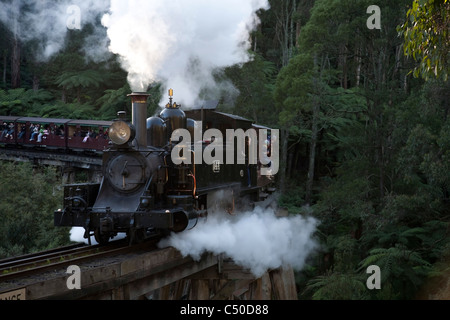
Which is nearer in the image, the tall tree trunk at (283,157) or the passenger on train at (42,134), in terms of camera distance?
the tall tree trunk at (283,157)

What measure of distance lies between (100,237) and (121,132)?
5.85 feet

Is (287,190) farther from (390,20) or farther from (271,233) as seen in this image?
(271,233)

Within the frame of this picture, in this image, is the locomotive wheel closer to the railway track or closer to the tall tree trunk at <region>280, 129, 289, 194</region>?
the railway track

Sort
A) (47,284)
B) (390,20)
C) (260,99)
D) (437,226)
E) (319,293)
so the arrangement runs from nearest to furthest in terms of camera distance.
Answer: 1. (47,284)
2. (319,293)
3. (437,226)
4. (390,20)
5. (260,99)

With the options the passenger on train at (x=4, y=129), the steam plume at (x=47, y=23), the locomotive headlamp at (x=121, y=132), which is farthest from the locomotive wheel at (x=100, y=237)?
the steam plume at (x=47, y=23)

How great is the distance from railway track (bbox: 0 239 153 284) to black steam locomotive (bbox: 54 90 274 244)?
23 centimetres

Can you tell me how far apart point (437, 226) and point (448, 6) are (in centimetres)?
891

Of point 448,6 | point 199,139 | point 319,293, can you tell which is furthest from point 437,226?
point 448,6

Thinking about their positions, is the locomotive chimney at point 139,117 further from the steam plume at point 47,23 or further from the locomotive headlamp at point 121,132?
the steam plume at point 47,23

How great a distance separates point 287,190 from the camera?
2312 cm

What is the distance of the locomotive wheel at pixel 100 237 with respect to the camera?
8.51 meters

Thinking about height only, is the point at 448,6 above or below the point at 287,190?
above

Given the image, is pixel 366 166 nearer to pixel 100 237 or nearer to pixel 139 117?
pixel 139 117

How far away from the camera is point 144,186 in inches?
332
